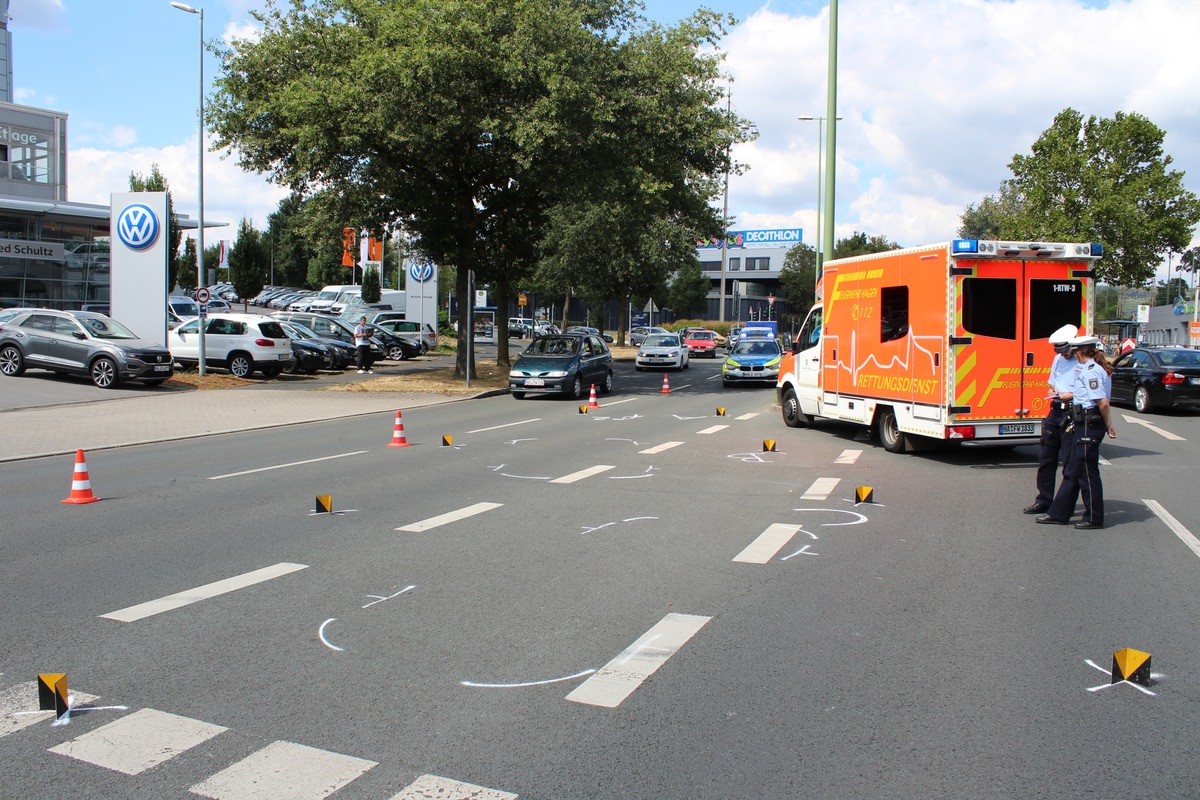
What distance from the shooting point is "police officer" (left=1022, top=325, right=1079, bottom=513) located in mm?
8625

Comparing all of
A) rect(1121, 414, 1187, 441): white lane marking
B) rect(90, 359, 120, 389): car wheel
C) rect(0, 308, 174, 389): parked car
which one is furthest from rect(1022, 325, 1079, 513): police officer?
rect(90, 359, 120, 389): car wheel

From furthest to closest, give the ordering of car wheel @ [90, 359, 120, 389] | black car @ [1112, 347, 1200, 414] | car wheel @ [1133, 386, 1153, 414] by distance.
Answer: car wheel @ [90, 359, 120, 389]
car wheel @ [1133, 386, 1153, 414]
black car @ [1112, 347, 1200, 414]

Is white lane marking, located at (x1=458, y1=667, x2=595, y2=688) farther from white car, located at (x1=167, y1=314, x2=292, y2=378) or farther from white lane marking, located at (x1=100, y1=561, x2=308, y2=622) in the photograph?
white car, located at (x1=167, y1=314, x2=292, y2=378)

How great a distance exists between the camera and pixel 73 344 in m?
22.8

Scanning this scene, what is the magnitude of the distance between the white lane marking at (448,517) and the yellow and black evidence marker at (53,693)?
398cm

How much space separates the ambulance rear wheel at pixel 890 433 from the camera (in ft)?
44.8

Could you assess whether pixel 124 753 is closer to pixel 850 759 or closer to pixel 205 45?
pixel 850 759

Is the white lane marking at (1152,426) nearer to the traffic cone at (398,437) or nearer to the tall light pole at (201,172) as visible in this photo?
the traffic cone at (398,437)

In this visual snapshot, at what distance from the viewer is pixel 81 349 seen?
22.7m

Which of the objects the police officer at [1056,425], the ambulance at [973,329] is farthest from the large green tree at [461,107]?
the police officer at [1056,425]

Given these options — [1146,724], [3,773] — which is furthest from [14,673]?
[1146,724]

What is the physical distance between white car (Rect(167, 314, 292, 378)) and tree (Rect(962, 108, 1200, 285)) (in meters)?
29.4

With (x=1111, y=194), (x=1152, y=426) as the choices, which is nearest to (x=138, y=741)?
(x=1152, y=426)

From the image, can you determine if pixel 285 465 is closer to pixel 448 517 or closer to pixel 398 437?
pixel 398 437
